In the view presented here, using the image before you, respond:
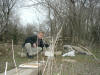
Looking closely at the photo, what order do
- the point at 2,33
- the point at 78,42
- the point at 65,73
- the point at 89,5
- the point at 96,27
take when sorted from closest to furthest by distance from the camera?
the point at 65,73 → the point at 78,42 → the point at 89,5 → the point at 96,27 → the point at 2,33

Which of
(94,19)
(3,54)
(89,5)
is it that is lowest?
(3,54)

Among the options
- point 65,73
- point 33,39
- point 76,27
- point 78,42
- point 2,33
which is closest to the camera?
point 65,73

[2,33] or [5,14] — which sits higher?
[5,14]

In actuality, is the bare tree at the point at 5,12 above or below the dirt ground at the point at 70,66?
above

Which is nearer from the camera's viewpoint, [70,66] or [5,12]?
[70,66]

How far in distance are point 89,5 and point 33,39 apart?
17.6ft

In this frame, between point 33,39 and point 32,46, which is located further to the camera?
point 32,46

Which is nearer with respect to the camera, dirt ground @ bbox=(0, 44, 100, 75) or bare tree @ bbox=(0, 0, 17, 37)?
dirt ground @ bbox=(0, 44, 100, 75)

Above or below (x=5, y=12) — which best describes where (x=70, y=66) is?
below

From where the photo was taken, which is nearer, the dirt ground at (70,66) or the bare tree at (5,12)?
the dirt ground at (70,66)

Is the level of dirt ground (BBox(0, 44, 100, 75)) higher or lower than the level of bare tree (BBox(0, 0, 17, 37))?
lower

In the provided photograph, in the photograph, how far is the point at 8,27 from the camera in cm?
1072

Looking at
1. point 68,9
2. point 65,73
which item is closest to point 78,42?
point 68,9

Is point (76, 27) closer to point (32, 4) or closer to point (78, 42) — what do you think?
point (78, 42)
